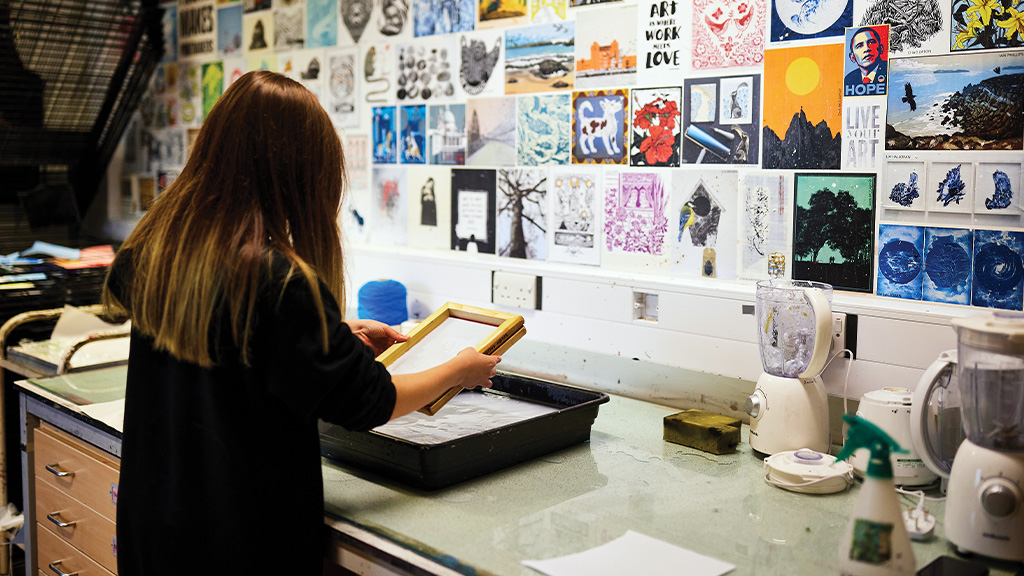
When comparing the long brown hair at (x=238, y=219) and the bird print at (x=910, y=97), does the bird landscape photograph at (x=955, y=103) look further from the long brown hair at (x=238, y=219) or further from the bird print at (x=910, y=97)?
the long brown hair at (x=238, y=219)

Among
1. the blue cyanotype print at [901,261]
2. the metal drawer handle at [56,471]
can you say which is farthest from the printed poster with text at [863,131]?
the metal drawer handle at [56,471]

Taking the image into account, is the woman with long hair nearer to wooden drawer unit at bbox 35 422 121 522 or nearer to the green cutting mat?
wooden drawer unit at bbox 35 422 121 522

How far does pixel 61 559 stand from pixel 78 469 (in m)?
0.29

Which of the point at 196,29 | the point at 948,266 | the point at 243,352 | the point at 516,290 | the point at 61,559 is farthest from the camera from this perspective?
the point at 196,29

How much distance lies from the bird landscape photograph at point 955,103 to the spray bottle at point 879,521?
78cm

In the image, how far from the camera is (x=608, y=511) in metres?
1.37

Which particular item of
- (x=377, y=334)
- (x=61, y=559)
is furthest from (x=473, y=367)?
(x=61, y=559)

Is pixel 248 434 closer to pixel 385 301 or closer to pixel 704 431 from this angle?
pixel 704 431

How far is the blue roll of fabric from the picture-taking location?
8.03 feet

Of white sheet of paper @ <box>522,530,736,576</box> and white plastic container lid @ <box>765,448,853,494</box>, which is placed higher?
white plastic container lid @ <box>765,448,853,494</box>

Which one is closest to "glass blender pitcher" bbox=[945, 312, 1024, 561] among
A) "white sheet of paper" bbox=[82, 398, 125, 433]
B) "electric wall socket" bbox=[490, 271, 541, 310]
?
"electric wall socket" bbox=[490, 271, 541, 310]

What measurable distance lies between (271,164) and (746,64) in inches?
42.2

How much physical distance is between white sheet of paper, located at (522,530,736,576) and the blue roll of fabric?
4.36ft

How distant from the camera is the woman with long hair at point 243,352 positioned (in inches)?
46.3
